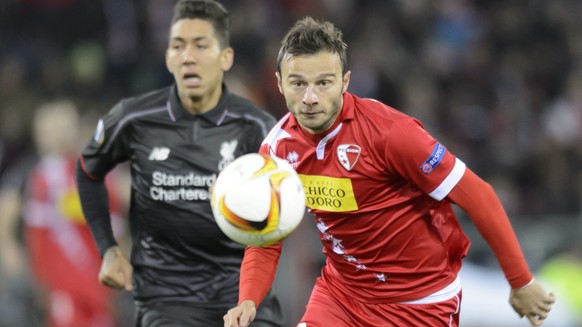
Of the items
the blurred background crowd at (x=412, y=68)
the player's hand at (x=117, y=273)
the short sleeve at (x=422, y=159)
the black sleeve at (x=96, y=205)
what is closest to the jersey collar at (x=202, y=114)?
the black sleeve at (x=96, y=205)

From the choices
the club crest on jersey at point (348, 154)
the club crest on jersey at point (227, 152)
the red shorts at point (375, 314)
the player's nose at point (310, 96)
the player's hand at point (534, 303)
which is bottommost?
the red shorts at point (375, 314)

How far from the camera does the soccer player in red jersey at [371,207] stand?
490 cm

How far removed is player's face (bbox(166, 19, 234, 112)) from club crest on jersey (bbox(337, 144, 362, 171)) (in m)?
1.17

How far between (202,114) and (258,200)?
1.41 meters

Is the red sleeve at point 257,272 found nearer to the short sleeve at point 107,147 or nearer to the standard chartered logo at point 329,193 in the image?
the standard chartered logo at point 329,193

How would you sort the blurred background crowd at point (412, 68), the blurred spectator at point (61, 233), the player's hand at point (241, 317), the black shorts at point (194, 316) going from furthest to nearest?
the blurred background crowd at point (412, 68), the blurred spectator at point (61, 233), the black shorts at point (194, 316), the player's hand at point (241, 317)

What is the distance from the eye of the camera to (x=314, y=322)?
5258 mm

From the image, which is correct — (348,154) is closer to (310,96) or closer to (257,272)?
(310,96)

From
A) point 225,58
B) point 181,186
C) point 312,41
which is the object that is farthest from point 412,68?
point 312,41

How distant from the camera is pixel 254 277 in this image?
5.09 m

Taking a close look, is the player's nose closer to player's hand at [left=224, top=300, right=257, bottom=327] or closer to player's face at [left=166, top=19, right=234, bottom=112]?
player's hand at [left=224, top=300, right=257, bottom=327]

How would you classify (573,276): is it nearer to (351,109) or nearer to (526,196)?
(526,196)

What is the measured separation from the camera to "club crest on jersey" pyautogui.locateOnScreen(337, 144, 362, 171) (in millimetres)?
5059

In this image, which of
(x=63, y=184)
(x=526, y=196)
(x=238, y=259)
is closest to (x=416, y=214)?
(x=238, y=259)
